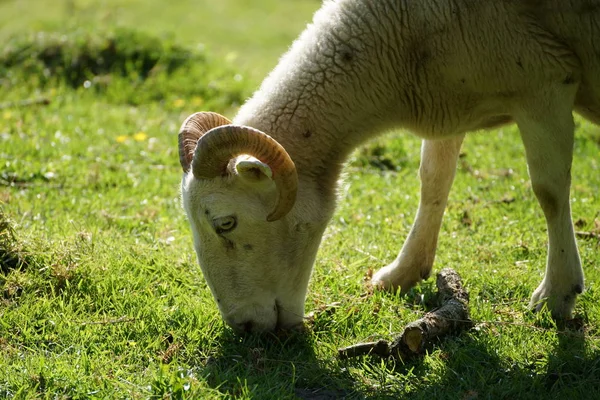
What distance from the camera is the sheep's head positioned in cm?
488

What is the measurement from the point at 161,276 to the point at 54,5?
1433 cm

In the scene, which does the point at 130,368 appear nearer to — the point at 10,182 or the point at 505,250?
the point at 505,250

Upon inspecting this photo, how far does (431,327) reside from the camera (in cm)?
506

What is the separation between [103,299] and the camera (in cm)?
558

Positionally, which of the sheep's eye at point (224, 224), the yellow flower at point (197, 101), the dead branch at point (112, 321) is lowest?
the dead branch at point (112, 321)

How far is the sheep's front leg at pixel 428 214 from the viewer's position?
6.14 m

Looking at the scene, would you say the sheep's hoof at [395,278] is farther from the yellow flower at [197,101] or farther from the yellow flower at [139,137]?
the yellow flower at [197,101]

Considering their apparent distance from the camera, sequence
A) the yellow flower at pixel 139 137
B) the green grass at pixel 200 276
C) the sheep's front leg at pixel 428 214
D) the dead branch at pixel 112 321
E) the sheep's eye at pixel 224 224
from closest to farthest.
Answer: the green grass at pixel 200 276, the sheep's eye at pixel 224 224, the dead branch at pixel 112 321, the sheep's front leg at pixel 428 214, the yellow flower at pixel 139 137

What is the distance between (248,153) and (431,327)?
1.53 meters

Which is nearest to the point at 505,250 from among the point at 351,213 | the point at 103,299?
the point at 351,213

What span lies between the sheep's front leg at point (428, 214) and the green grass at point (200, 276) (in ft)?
0.62

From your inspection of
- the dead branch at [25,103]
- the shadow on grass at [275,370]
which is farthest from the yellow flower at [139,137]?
the shadow on grass at [275,370]

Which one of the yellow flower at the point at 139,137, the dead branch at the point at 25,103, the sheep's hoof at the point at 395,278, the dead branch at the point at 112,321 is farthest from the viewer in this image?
the dead branch at the point at 25,103

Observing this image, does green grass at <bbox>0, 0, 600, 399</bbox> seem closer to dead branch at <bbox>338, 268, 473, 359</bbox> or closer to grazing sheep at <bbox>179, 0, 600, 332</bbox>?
dead branch at <bbox>338, 268, 473, 359</bbox>
